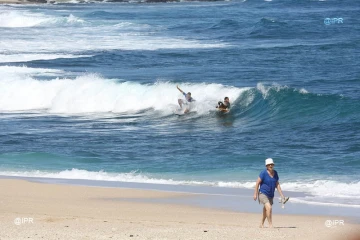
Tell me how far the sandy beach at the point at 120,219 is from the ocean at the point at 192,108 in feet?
4.94

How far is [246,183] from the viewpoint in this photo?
16.3 m

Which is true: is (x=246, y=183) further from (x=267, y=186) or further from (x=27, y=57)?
(x=27, y=57)

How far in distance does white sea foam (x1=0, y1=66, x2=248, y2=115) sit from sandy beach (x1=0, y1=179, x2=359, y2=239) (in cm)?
1100

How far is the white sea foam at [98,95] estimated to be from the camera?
2795cm

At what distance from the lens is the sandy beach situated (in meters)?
11.6

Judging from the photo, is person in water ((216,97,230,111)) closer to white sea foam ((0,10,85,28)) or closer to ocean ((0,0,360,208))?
ocean ((0,0,360,208))

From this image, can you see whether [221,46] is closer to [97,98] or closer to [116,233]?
[97,98]

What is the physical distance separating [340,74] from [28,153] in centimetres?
1473

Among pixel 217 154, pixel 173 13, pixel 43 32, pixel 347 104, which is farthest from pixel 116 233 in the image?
pixel 173 13

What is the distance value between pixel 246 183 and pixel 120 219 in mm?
3811

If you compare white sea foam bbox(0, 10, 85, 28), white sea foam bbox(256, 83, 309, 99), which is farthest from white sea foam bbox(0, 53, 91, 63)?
white sea foam bbox(0, 10, 85, 28)

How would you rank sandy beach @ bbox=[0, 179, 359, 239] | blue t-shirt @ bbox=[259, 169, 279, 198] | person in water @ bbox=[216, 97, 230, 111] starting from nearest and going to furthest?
sandy beach @ bbox=[0, 179, 359, 239] < blue t-shirt @ bbox=[259, 169, 279, 198] < person in water @ bbox=[216, 97, 230, 111]

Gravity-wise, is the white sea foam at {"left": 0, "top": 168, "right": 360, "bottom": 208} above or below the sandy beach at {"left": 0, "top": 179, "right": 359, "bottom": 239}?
above

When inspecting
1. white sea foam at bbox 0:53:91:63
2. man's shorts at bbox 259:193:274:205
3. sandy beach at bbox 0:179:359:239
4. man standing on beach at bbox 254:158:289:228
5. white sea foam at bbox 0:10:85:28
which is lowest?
sandy beach at bbox 0:179:359:239
